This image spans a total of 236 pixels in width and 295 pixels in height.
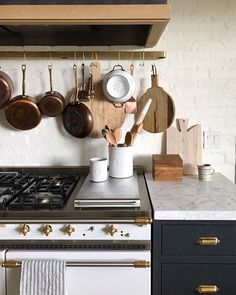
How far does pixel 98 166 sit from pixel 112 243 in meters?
0.42

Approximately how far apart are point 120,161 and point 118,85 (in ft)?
1.34

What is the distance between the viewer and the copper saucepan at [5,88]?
1.78 m

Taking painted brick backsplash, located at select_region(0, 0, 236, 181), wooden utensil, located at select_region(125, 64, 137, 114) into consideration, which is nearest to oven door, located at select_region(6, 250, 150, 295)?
painted brick backsplash, located at select_region(0, 0, 236, 181)

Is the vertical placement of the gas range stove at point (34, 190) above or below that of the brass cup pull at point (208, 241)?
above

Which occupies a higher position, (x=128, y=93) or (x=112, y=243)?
(x=128, y=93)

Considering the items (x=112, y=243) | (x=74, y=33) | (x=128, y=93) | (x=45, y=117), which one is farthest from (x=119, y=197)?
(x=74, y=33)

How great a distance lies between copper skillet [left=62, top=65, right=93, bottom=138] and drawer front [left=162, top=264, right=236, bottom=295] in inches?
32.8

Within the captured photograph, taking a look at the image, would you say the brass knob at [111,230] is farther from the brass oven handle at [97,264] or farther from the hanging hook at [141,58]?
the hanging hook at [141,58]

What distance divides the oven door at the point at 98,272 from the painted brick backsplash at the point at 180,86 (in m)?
0.69

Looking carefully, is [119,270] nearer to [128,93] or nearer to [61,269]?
[61,269]

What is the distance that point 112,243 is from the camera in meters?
1.29

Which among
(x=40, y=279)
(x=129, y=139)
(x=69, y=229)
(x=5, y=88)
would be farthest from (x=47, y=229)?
(x=5, y=88)

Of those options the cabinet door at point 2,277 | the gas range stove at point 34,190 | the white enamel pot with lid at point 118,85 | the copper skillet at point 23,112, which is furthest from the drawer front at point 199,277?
the copper skillet at point 23,112

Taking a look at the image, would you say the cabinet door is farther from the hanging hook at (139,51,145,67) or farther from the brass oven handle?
the hanging hook at (139,51,145,67)
